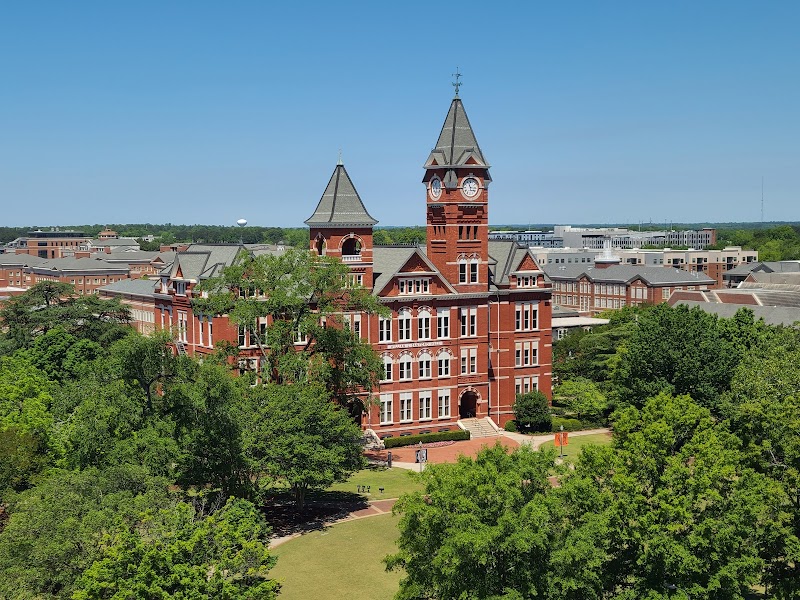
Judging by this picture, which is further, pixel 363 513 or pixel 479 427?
pixel 479 427

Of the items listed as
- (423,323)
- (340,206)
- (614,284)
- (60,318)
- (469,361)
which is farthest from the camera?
(614,284)

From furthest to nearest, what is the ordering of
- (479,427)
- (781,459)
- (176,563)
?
(479,427) → (781,459) → (176,563)

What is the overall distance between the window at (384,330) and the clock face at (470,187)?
14271mm

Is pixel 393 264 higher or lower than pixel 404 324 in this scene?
higher

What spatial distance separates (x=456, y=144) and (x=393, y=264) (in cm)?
1289

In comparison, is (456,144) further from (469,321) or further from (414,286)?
(469,321)

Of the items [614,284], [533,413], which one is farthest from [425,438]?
[614,284]

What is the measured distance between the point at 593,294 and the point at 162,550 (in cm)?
14420

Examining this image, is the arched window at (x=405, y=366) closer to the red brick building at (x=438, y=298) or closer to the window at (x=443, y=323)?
the red brick building at (x=438, y=298)

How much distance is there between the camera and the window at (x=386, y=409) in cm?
8024

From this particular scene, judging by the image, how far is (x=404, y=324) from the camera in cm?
8088

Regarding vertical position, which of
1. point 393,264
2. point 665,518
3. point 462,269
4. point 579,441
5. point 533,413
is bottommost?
point 579,441

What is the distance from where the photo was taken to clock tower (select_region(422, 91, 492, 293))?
8169cm

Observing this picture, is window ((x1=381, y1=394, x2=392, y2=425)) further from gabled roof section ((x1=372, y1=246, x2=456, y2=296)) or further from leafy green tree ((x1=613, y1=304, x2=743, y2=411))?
leafy green tree ((x1=613, y1=304, x2=743, y2=411))
